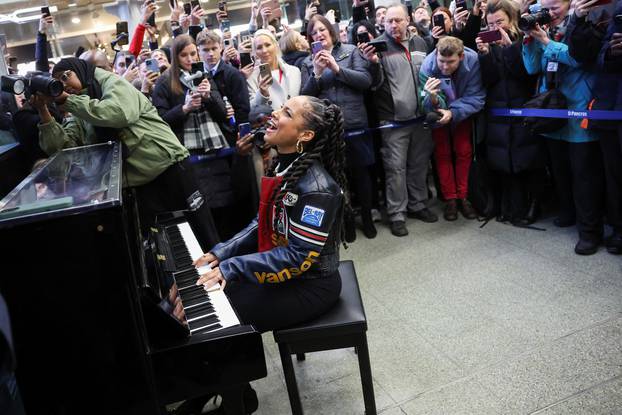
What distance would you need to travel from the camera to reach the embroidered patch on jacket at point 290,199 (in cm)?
193

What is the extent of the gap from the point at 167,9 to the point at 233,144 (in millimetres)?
5879

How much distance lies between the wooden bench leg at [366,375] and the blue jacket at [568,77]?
2.23 metres

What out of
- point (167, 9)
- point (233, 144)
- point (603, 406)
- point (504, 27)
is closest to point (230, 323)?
point (603, 406)

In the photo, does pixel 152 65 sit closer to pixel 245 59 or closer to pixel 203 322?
pixel 245 59

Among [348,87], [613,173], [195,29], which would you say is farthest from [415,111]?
[195,29]

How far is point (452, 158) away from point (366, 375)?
272cm

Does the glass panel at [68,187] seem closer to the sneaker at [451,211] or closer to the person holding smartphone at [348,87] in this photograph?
the person holding smartphone at [348,87]

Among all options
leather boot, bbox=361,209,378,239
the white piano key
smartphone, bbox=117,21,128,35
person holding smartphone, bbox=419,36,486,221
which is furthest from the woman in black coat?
smartphone, bbox=117,21,128,35

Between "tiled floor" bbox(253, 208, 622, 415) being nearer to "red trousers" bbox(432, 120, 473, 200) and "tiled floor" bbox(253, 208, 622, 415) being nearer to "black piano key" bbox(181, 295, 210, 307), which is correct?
"red trousers" bbox(432, 120, 473, 200)

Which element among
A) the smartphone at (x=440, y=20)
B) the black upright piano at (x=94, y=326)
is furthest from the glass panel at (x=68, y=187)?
the smartphone at (x=440, y=20)

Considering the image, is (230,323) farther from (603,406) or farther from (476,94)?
(476,94)

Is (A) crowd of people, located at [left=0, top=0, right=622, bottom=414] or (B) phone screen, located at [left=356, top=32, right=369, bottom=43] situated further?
(B) phone screen, located at [left=356, top=32, right=369, bottom=43]

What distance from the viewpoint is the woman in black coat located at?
368 cm

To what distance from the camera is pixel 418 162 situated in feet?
14.1
